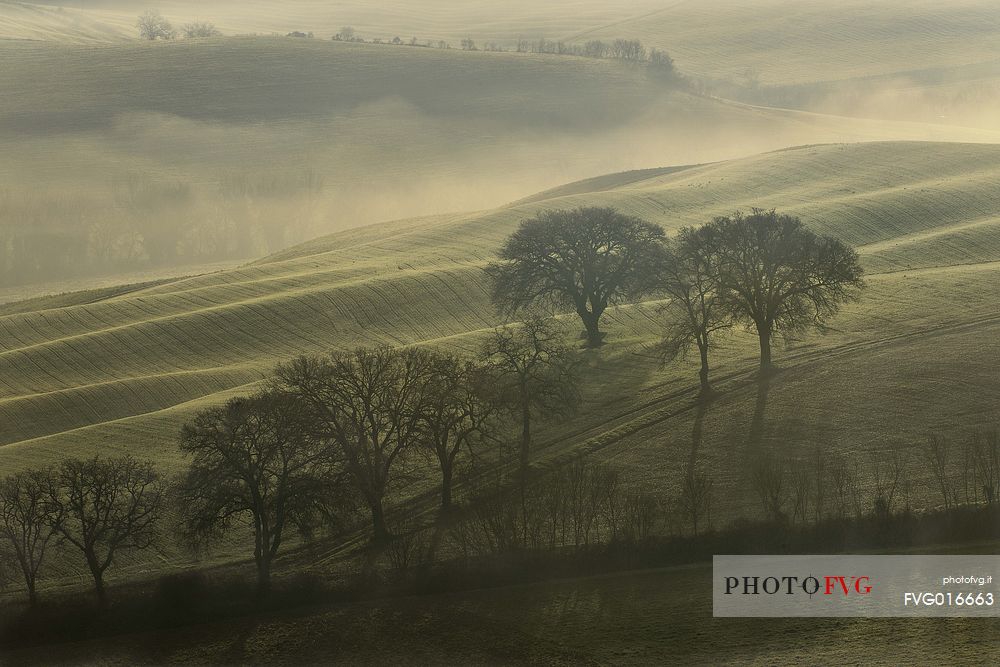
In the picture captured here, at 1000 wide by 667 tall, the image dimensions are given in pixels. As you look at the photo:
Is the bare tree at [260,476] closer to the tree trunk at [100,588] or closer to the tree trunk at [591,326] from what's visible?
the tree trunk at [100,588]

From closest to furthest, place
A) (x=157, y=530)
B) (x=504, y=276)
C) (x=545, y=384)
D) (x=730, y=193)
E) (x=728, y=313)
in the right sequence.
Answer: (x=157, y=530) → (x=545, y=384) → (x=728, y=313) → (x=504, y=276) → (x=730, y=193)

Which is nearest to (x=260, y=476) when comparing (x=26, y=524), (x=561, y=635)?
(x=26, y=524)

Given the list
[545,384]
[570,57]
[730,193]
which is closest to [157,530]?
[545,384]

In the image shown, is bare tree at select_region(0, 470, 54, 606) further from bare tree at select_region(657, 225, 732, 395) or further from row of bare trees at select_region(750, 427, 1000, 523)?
bare tree at select_region(657, 225, 732, 395)

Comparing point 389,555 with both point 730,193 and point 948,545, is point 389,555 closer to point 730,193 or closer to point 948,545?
point 948,545

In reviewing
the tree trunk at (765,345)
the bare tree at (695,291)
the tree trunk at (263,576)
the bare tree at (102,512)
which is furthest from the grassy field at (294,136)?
the tree trunk at (263,576)

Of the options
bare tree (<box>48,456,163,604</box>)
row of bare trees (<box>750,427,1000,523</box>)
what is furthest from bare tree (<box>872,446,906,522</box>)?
bare tree (<box>48,456,163,604</box>)
